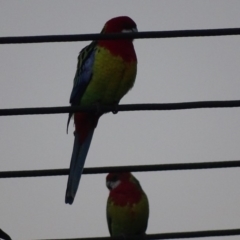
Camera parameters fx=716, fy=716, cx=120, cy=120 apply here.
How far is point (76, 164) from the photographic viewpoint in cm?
517

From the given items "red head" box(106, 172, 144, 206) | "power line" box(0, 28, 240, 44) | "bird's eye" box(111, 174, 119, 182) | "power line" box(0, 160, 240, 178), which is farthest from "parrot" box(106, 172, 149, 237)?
"power line" box(0, 28, 240, 44)

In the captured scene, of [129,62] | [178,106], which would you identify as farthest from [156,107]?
[129,62]

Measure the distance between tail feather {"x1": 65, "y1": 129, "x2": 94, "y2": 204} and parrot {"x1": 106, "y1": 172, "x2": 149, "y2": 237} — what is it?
804 mm

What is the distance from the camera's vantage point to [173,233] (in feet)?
11.3

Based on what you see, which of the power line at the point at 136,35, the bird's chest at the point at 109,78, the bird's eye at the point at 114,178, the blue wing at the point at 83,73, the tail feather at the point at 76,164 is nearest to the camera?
the power line at the point at 136,35

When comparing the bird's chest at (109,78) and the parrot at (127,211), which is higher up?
the bird's chest at (109,78)

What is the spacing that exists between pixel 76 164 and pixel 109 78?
2.20 feet

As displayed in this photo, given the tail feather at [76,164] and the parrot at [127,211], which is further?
the parrot at [127,211]

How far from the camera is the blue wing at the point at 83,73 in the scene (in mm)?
5379

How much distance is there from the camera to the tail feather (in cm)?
490

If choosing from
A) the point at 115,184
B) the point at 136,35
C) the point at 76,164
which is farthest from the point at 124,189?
the point at 136,35

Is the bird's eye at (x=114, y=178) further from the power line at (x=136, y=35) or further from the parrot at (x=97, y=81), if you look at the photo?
the power line at (x=136, y=35)

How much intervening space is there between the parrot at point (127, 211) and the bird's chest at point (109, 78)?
106cm

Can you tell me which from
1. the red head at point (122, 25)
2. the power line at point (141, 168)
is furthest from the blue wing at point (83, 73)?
the power line at point (141, 168)
